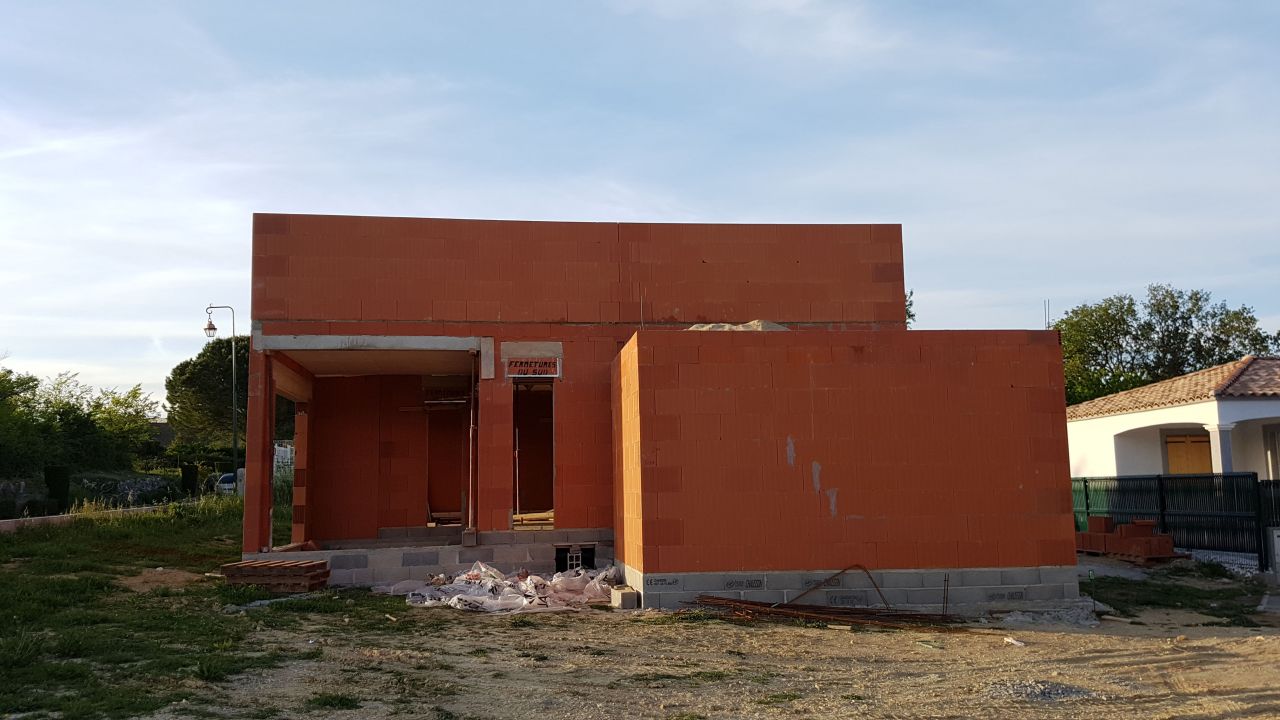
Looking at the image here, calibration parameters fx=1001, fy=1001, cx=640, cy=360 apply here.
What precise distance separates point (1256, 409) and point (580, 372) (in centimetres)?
1693

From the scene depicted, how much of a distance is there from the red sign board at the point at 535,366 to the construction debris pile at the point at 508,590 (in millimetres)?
3171

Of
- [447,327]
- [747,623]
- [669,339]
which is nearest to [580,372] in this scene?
[447,327]

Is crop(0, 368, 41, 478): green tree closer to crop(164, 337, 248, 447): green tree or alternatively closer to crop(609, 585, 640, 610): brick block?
crop(164, 337, 248, 447): green tree

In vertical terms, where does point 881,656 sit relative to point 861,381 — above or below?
below

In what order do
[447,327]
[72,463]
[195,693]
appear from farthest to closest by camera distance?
[72,463] < [447,327] < [195,693]

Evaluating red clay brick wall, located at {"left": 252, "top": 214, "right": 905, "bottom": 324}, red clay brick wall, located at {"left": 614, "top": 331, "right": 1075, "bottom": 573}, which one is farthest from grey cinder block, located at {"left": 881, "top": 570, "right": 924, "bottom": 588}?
red clay brick wall, located at {"left": 252, "top": 214, "right": 905, "bottom": 324}

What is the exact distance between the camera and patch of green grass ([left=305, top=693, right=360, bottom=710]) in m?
7.43

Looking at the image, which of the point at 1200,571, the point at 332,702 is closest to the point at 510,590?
the point at 332,702

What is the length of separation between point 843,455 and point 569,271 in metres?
5.93

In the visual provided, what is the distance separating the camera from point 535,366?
16406mm

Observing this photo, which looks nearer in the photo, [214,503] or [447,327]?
[447,327]

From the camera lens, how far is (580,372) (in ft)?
54.0

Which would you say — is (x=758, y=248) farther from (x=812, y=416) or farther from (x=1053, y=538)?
(x=1053, y=538)

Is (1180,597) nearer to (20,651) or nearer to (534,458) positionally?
(534,458)
